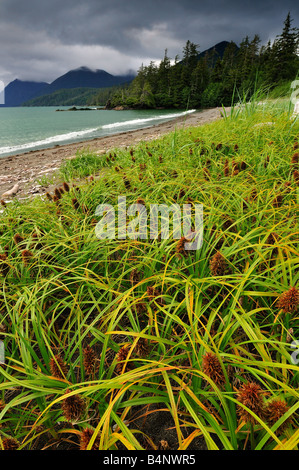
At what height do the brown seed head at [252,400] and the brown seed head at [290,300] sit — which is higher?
the brown seed head at [290,300]

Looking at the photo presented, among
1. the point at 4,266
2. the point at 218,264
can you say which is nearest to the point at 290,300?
the point at 218,264

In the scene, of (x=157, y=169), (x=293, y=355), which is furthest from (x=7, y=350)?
(x=157, y=169)

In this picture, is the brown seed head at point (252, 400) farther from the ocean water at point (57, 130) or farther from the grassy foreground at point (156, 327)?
the ocean water at point (57, 130)

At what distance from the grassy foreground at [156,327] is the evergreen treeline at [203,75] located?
52.4 metres

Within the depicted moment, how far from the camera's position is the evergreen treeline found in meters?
43.6

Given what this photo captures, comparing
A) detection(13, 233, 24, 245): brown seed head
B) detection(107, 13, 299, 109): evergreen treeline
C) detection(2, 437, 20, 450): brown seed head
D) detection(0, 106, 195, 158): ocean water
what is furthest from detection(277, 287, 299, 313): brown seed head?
detection(107, 13, 299, 109): evergreen treeline

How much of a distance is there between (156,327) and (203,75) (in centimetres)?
7380

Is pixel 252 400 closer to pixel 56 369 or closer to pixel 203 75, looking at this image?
pixel 56 369

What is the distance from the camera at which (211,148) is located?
3.58 metres

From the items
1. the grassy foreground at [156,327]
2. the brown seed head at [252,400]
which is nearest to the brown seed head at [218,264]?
the grassy foreground at [156,327]

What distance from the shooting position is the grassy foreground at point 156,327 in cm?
92

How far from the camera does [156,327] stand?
3.73ft

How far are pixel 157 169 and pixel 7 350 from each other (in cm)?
254
